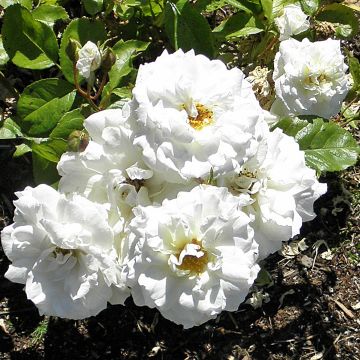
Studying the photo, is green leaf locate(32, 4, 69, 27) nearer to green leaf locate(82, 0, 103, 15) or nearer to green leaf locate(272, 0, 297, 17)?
green leaf locate(82, 0, 103, 15)

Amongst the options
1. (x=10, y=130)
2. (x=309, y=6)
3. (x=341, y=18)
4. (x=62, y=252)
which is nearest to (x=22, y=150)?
(x=10, y=130)

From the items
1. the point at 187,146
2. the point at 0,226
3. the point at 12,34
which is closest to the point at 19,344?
the point at 0,226

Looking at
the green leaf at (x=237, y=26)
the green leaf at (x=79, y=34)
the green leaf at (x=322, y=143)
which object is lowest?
the green leaf at (x=322, y=143)

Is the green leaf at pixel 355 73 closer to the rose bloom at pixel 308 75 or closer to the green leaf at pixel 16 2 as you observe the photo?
the rose bloom at pixel 308 75

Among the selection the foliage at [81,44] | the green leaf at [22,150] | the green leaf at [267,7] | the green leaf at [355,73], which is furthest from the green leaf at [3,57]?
the green leaf at [355,73]

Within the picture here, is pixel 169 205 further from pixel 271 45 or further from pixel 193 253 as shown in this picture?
pixel 271 45

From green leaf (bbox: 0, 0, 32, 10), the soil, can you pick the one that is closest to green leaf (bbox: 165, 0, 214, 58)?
green leaf (bbox: 0, 0, 32, 10)

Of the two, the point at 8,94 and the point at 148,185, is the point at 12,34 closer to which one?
the point at 8,94
